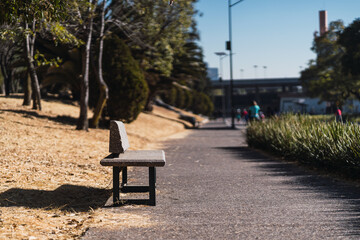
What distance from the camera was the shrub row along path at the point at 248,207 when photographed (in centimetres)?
531

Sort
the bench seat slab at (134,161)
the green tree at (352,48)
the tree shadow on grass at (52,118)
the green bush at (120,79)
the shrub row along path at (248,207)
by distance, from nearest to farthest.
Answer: the shrub row along path at (248,207), the bench seat slab at (134,161), the tree shadow on grass at (52,118), the green bush at (120,79), the green tree at (352,48)

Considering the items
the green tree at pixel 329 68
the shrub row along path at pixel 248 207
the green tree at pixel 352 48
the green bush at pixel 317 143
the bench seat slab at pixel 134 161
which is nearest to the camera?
the shrub row along path at pixel 248 207

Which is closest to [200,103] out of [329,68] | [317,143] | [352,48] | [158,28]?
[329,68]

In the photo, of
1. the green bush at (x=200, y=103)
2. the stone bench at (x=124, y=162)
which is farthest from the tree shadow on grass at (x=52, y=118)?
the green bush at (x=200, y=103)

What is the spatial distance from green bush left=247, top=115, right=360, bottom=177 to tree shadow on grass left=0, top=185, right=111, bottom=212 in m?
4.45

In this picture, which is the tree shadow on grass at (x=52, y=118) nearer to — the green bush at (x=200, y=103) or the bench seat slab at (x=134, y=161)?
the bench seat slab at (x=134, y=161)

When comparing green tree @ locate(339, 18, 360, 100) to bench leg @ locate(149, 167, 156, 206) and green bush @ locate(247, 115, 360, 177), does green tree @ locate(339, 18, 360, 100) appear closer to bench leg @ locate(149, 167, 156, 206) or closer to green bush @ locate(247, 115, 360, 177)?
green bush @ locate(247, 115, 360, 177)

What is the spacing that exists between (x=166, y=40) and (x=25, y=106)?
919 cm

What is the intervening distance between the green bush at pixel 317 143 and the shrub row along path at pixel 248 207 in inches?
16.7

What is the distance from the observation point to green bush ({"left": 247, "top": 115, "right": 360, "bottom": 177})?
9320 mm

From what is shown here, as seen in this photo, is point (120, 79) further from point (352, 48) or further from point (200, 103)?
point (200, 103)

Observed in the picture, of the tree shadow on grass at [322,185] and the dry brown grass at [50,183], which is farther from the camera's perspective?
the tree shadow on grass at [322,185]

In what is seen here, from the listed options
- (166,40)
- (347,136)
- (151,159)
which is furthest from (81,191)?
(166,40)

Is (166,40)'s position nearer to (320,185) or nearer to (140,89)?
(140,89)
